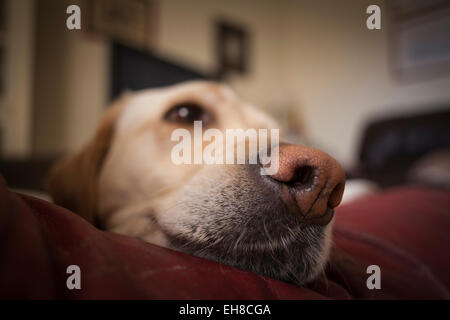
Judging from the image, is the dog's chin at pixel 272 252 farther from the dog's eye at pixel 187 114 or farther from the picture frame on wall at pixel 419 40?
the picture frame on wall at pixel 419 40

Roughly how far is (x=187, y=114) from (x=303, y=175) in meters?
0.57

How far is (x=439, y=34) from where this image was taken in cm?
379

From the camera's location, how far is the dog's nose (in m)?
0.40

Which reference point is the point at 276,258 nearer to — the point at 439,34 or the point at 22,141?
the point at 22,141

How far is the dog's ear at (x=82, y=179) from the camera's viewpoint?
758mm

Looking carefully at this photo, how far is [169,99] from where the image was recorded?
37.6 inches

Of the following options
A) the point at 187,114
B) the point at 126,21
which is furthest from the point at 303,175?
the point at 126,21

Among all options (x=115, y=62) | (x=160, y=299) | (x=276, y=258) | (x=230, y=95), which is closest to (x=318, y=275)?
(x=276, y=258)

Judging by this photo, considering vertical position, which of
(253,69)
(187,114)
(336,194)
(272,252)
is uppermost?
(253,69)

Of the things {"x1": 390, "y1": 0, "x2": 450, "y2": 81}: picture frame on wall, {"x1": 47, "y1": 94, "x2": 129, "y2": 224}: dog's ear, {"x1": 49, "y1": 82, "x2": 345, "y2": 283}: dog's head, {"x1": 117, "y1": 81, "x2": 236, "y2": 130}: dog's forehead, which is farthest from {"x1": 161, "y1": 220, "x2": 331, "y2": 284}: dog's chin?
{"x1": 390, "y1": 0, "x2": 450, "y2": 81}: picture frame on wall

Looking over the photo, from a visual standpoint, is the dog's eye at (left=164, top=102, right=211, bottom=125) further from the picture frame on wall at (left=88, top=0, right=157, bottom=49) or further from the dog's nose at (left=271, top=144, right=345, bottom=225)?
the picture frame on wall at (left=88, top=0, right=157, bottom=49)

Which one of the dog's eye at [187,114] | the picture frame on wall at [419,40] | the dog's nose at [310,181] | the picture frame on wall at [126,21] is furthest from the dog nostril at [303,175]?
the picture frame on wall at [419,40]

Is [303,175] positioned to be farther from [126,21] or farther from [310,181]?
[126,21]

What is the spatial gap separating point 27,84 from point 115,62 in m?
0.82
